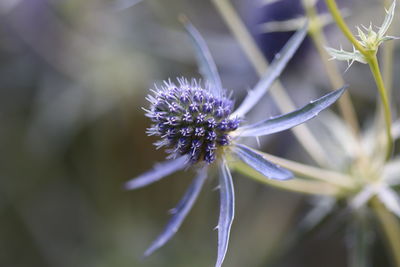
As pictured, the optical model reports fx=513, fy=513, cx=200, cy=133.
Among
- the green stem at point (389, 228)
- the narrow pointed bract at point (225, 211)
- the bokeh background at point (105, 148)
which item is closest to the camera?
the narrow pointed bract at point (225, 211)

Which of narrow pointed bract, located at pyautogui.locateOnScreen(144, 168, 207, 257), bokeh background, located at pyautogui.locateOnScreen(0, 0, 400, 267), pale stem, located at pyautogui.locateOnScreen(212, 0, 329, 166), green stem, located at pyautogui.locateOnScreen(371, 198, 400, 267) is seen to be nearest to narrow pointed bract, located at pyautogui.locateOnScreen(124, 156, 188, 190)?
narrow pointed bract, located at pyautogui.locateOnScreen(144, 168, 207, 257)

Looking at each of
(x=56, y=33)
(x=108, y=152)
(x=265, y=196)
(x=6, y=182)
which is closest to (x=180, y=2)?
(x=56, y=33)

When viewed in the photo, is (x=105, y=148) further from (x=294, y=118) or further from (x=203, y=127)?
(x=294, y=118)

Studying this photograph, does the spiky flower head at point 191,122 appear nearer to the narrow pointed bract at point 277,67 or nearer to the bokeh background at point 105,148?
the narrow pointed bract at point 277,67

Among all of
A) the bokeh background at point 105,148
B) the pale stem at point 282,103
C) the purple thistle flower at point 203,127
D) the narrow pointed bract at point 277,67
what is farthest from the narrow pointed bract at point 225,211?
the bokeh background at point 105,148

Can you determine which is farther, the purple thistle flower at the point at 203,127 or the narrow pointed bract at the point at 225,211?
the purple thistle flower at the point at 203,127

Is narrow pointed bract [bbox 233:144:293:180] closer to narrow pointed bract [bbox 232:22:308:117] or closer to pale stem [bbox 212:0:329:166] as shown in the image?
narrow pointed bract [bbox 232:22:308:117]

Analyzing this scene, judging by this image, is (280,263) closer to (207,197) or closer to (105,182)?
(207,197)

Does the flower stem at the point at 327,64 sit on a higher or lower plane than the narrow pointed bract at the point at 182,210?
higher
